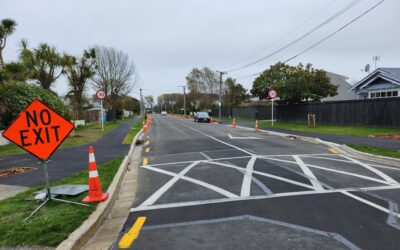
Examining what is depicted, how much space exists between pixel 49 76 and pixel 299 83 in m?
21.9

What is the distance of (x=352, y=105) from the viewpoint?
24625 mm

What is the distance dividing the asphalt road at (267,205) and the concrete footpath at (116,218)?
134mm

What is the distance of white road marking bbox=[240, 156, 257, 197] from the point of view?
275 inches

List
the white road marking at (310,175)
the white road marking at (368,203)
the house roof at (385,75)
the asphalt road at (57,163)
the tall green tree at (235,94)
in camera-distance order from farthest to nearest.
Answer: the tall green tree at (235,94) → the house roof at (385,75) → the asphalt road at (57,163) → the white road marking at (310,175) → the white road marking at (368,203)

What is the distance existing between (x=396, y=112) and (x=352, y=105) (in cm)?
426

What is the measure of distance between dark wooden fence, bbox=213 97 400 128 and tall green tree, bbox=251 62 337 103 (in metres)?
1.25

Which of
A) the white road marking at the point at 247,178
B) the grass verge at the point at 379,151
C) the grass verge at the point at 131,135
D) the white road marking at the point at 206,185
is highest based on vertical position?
the grass verge at the point at 131,135

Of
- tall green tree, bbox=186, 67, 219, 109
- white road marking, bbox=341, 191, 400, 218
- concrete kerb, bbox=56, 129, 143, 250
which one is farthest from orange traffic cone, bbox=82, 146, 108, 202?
tall green tree, bbox=186, 67, 219, 109

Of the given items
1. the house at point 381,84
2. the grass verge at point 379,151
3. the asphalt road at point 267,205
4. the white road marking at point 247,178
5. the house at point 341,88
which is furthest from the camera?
the house at point 341,88

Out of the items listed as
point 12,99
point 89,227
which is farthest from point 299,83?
point 89,227

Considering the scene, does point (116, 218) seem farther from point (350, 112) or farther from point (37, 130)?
point (350, 112)

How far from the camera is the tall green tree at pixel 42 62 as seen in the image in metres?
26.8

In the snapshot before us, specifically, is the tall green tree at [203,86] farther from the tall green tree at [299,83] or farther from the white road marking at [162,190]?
the white road marking at [162,190]

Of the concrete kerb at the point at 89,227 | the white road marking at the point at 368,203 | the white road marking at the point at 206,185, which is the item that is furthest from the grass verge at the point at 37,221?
the white road marking at the point at 368,203
